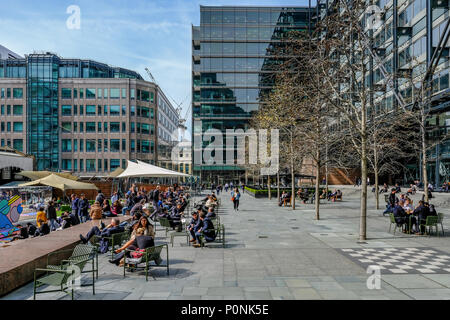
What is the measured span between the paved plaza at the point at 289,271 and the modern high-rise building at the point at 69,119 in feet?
200

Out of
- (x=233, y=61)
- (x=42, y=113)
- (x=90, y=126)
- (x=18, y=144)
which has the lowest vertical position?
(x=18, y=144)

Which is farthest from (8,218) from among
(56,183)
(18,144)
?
(18,144)

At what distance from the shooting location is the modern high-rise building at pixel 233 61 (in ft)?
243

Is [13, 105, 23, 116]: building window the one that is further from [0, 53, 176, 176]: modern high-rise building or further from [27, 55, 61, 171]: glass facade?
[27, 55, 61, 171]: glass facade

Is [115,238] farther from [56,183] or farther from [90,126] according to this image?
[90,126]

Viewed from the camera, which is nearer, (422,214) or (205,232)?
(205,232)

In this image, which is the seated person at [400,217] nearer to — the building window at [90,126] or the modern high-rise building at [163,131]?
the building window at [90,126]

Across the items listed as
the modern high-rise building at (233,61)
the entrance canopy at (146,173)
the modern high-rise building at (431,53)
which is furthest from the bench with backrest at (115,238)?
the modern high-rise building at (233,61)

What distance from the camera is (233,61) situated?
7494 centimetres

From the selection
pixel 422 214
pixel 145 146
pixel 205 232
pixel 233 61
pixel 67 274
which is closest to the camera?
pixel 67 274

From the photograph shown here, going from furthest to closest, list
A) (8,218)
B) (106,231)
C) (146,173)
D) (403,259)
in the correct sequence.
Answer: (146,173) → (8,218) → (106,231) → (403,259)

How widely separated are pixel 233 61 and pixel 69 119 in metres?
37.9

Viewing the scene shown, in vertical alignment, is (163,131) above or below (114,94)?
below

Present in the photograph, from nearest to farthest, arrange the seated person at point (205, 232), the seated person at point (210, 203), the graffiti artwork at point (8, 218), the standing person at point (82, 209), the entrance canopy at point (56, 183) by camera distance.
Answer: the seated person at point (205, 232) < the graffiti artwork at point (8, 218) < the standing person at point (82, 209) < the seated person at point (210, 203) < the entrance canopy at point (56, 183)
